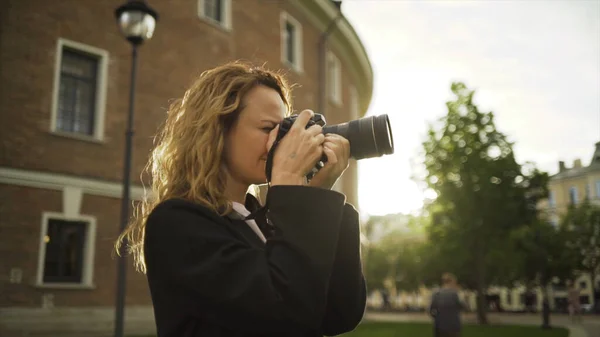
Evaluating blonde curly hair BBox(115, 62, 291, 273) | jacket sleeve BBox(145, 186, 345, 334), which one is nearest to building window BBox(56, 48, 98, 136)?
blonde curly hair BBox(115, 62, 291, 273)

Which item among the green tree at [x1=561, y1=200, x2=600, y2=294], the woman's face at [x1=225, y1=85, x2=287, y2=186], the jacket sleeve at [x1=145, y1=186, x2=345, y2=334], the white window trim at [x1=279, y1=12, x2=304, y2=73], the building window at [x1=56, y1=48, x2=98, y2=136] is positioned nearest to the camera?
the jacket sleeve at [x1=145, y1=186, x2=345, y2=334]

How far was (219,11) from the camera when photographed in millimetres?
17312

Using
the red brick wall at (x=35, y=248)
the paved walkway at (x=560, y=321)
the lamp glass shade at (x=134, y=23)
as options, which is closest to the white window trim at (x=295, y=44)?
the red brick wall at (x=35, y=248)

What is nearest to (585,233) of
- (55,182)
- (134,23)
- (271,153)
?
(55,182)

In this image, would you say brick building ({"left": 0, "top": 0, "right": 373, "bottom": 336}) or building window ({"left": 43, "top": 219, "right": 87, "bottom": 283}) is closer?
brick building ({"left": 0, "top": 0, "right": 373, "bottom": 336})

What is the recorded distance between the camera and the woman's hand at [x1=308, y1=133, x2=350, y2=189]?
1.52 metres

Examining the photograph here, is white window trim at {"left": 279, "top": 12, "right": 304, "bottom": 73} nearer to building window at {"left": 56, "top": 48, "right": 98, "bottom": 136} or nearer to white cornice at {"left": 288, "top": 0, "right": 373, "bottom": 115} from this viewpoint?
white cornice at {"left": 288, "top": 0, "right": 373, "bottom": 115}

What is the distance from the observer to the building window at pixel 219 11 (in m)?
17.0

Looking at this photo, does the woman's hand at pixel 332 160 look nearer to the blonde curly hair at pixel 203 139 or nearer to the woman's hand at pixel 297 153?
the woman's hand at pixel 297 153

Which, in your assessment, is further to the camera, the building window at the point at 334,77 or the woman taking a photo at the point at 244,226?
the building window at the point at 334,77

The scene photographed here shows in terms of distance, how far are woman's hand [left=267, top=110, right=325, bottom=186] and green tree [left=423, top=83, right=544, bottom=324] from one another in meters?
24.9

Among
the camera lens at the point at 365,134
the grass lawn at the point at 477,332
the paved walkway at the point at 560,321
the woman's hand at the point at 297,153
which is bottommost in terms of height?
the paved walkway at the point at 560,321

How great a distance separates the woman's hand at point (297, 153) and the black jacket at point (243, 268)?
0.04m

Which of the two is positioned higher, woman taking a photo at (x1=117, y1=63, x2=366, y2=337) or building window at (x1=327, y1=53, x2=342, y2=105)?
building window at (x1=327, y1=53, x2=342, y2=105)
